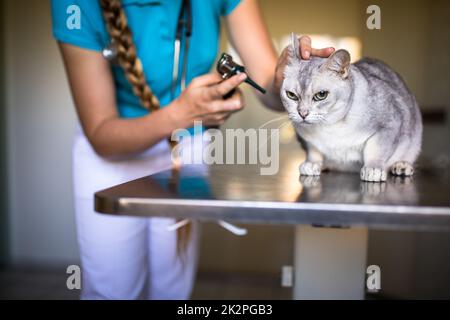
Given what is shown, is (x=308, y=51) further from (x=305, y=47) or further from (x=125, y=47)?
(x=125, y=47)

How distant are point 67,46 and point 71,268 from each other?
445 millimetres

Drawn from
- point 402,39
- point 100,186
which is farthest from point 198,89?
point 402,39

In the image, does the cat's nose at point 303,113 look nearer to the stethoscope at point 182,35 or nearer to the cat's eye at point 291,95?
the cat's eye at point 291,95

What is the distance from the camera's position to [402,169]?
2.85ft

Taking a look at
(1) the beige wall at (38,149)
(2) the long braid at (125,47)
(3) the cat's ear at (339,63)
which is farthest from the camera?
(1) the beige wall at (38,149)

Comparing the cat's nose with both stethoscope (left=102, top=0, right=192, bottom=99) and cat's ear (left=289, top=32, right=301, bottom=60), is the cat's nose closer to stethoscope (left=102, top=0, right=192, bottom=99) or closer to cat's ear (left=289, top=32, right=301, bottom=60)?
cat's ear (left=289, top=32, right=301, bottom=60)

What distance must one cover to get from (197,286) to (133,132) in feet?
5.18

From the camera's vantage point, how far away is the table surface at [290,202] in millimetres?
584

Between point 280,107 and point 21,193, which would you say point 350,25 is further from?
point 21,193

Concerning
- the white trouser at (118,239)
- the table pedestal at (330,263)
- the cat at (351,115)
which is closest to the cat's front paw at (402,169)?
the cat at (351,115)

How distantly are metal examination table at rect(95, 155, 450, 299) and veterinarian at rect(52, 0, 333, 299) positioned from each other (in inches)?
5.2

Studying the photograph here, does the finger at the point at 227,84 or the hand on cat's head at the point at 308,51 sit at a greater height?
the hand on cat's head at the point at 308,51

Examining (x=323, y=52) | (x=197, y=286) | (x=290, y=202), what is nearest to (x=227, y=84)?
(x=323, y=52)

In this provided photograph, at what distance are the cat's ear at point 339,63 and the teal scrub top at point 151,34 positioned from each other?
412mm
